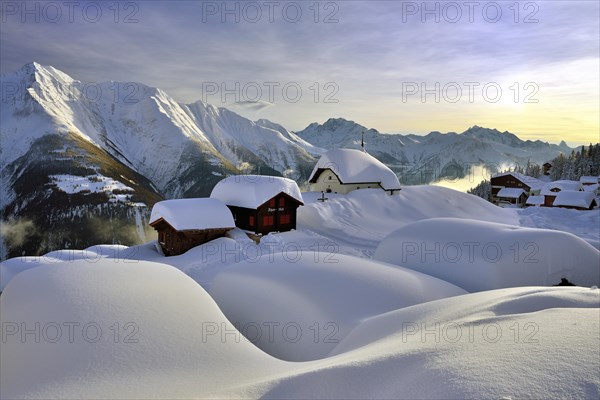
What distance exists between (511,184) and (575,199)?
25.8 m

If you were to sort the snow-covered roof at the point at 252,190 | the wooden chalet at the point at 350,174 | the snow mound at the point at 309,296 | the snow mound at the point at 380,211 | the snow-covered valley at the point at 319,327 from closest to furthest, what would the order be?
the snow-covered valley at the point at 319,327, the snow mound at the point at 309,296, the snow-covered roof at the point at 252,190, the snow mound at the point at 380,211, the wooden chalet at the point at 350,174

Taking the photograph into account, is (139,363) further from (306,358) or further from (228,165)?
(228,165)

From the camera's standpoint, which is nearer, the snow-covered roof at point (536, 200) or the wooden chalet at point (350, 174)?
the wooden chalet at point (350, 174)

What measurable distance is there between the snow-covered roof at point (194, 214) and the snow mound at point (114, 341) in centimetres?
1659

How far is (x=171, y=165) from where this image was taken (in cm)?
18438

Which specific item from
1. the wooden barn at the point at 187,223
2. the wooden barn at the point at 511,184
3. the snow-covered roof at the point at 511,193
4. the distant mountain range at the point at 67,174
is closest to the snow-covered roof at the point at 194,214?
the wooden barn at the point at 187,223

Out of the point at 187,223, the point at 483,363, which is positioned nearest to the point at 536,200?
the point at 187,223

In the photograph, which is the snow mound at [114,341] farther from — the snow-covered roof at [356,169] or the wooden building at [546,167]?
the wooden building at [546,167]

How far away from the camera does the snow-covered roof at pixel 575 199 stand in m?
48.5

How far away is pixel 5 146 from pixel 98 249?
6056 inches

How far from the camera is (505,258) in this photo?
539 inches

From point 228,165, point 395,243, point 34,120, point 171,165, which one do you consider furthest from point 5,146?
point 395,243

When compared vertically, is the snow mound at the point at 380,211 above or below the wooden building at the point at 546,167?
below

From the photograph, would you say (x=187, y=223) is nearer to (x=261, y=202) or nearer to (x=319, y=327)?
(x=261, y=202)
